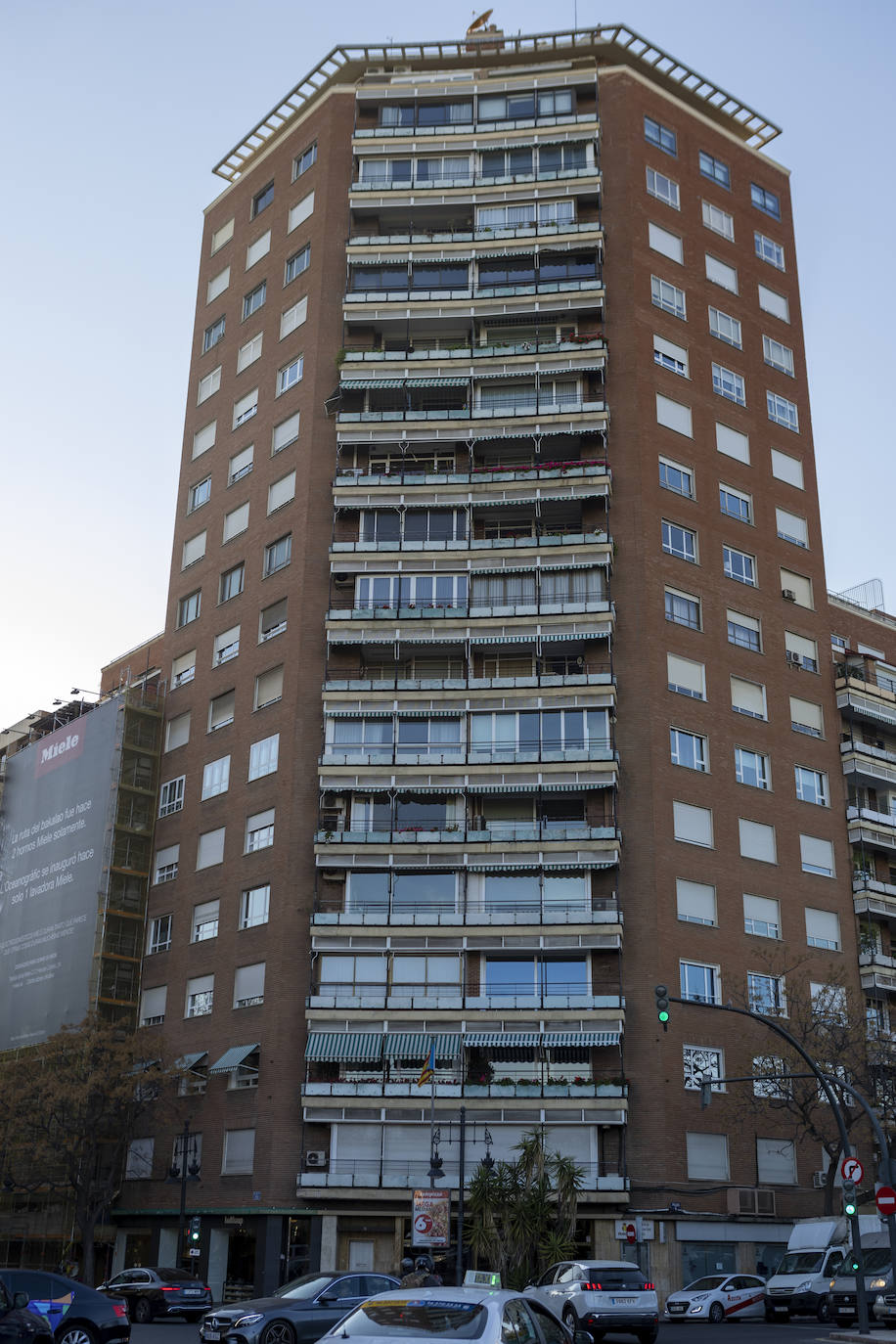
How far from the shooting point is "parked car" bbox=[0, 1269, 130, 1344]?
19.7 meters

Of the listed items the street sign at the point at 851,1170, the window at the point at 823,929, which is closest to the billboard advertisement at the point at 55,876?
the window at the point at 823,929

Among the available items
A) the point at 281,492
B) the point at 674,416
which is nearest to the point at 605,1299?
the point at 281,492

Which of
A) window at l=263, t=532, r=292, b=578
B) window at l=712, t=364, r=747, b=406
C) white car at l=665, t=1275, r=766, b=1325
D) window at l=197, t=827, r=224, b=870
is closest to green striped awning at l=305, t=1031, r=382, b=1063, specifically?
window at l=197, t=827, r=224, b=870

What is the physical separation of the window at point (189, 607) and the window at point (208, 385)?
31.1 ft

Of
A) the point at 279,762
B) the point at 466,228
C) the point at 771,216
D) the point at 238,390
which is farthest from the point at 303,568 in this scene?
the point at 771,216

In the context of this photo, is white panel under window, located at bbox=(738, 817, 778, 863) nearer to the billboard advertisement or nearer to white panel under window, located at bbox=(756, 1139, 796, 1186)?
white panel under window, located at bbox=(756, 1139, 796, 1186)

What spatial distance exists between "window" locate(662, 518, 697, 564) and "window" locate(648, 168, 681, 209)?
14762mm

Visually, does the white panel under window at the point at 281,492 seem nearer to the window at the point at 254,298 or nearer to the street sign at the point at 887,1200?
the window at the point at 254,298

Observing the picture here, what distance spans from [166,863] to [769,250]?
36211 mm

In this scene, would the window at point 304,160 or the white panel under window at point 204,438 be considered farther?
the white panel under window at point 204,438

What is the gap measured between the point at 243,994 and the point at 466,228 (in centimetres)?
3134

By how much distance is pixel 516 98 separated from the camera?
58.3 metres

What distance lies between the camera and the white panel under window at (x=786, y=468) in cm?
5647

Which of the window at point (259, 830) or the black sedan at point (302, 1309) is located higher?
the window at point (259, 830)
